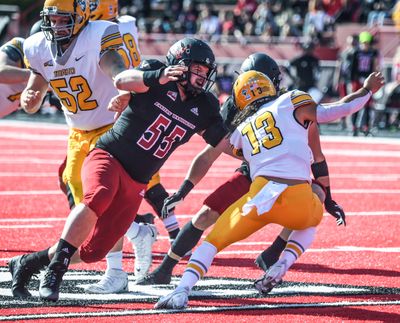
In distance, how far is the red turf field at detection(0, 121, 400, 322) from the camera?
574 cm

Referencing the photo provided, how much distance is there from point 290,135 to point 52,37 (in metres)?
1.66

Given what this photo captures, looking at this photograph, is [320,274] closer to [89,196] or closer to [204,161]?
[204,161]

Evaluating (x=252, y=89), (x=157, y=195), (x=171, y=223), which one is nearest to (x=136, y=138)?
(x=252, y=89)

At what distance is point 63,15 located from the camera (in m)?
6.55

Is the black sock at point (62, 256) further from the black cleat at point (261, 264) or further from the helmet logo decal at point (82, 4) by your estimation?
the helmet logo decal at point (82, 4)

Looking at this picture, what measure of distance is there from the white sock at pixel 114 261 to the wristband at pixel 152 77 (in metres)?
1.20

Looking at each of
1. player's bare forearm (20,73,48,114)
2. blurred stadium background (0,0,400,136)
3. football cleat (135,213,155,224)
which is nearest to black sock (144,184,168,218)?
football cleat (135,213,155,224)

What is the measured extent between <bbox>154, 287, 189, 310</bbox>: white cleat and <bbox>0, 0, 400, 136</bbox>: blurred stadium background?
47.0ft

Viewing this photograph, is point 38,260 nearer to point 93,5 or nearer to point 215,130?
point 215,130

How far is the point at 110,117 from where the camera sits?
689 centimetres

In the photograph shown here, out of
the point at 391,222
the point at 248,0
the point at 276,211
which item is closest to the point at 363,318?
the point at 276,211

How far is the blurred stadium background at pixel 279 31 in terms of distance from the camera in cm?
2161

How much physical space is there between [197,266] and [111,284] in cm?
78

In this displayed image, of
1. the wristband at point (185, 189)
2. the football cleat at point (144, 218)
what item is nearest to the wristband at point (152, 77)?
the wristband at point (185, 189)
